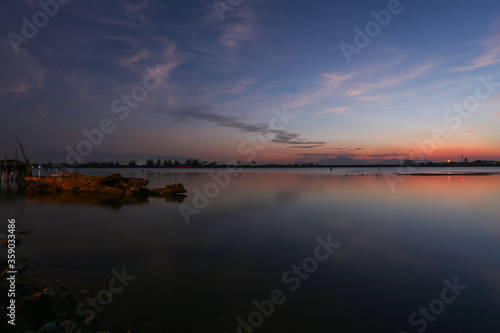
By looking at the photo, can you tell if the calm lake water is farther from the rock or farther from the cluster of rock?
the rock

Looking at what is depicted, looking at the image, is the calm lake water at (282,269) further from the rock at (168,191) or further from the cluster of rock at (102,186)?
the rock at (168,191)

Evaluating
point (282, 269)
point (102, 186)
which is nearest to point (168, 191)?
point (102, 186)

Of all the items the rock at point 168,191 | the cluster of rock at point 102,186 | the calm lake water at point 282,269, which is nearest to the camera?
the calm lake water at point 282,269

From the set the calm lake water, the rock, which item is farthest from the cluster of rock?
the calm lake water

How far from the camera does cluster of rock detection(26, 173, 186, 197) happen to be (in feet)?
92.3

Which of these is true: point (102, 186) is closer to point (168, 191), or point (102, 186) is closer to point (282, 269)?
point (168, 191)

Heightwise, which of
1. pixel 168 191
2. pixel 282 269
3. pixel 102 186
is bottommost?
pixel 282 269

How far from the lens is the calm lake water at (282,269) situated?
17.4 feet

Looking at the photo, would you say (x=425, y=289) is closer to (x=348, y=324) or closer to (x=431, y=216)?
(x=348, y=324)

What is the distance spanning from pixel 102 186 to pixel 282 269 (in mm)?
28588

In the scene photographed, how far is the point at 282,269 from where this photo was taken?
7.86m

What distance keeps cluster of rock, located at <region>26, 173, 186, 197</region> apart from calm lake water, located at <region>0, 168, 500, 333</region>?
40.0ft

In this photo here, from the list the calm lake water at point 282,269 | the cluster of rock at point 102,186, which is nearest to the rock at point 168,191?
the cluster of rock at point 102,186

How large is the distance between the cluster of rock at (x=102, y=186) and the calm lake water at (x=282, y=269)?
12177 millimetres
